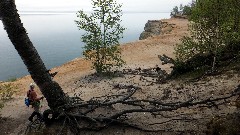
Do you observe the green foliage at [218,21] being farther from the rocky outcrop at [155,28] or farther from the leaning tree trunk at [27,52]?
the rocky outcrop at [155,28]

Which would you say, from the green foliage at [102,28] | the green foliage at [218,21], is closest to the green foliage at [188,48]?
the green foliage at [218,21]

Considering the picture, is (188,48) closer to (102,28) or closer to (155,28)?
(102,28)

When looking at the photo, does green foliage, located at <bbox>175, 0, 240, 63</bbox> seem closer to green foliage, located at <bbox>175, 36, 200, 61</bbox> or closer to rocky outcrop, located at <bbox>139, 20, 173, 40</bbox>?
green foliage, located at <bbox>175, 36, 200, 61</bbox>

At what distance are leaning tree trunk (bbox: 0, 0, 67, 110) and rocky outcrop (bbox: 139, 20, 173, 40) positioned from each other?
50.5 m

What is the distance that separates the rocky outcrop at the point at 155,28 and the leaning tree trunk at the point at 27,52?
5051cm

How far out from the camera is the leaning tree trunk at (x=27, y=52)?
1377 cm

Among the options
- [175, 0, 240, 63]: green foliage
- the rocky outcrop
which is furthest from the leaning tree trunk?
the rocky outcrop

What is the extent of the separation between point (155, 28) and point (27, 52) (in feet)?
192

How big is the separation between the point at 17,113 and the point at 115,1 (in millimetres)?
14407

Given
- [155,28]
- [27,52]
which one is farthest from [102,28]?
[155,28]

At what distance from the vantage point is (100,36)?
3142 centimetres

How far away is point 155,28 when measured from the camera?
235 feet

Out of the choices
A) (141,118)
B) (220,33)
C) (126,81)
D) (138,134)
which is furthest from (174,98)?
(126,81)

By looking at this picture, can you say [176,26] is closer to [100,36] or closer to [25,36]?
[100,36]
